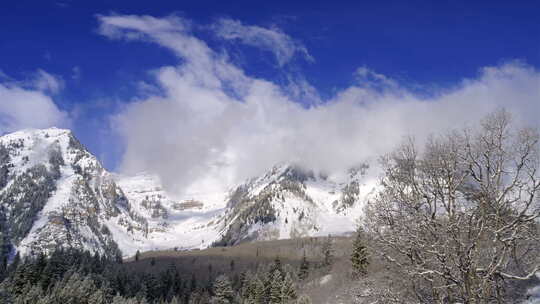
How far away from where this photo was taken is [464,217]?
14016 mm

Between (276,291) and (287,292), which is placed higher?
(276,291)

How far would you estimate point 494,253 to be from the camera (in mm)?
13352

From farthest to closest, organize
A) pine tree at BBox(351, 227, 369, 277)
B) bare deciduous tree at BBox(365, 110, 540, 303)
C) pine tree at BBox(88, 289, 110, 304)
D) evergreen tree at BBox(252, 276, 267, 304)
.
Answer: evergreen tree at BBox(252, 276, 267, 304)
pine tree at BBox(88, 289, 110, 304)
pine tree at BBox(351, 227, 369, 277)
bare deciduous tree at BBox(365, 110, 540, 303)

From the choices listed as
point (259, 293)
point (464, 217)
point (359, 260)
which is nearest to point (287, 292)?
point (259, 293)

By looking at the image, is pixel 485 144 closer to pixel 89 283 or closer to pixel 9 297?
pixel 9 297

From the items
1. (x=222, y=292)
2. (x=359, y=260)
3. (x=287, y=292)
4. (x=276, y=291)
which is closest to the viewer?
(x=359, y=260)

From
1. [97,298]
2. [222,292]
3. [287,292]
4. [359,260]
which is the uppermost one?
[359,260]

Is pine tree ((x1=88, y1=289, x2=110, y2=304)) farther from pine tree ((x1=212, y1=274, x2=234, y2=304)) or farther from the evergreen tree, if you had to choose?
the evergreen tree

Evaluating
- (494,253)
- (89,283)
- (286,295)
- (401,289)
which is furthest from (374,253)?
(89,283)

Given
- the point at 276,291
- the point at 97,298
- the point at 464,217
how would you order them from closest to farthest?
the point at 464,217 → the point at 276,291 → the point at 97,298

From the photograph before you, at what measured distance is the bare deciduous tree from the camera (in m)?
13.3

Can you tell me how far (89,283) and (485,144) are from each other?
3980 inches

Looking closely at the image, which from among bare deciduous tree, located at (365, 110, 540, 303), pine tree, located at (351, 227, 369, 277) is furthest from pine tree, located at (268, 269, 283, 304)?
bare deciduous tree, located at (365, 110, 540, 303)

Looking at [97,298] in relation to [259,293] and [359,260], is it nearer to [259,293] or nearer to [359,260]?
[259,293]
